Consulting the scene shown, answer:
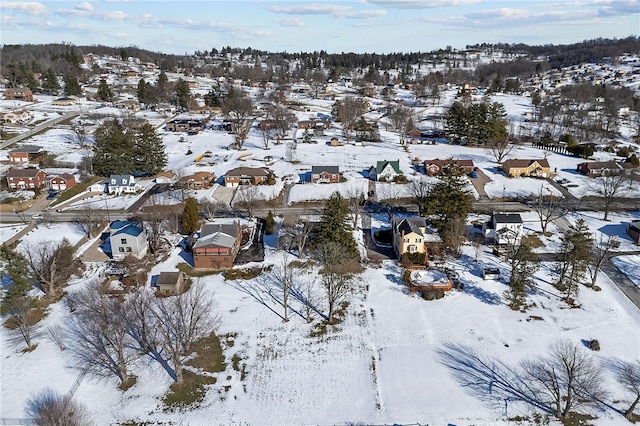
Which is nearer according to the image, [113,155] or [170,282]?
[170,282]

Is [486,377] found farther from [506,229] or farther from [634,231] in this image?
[634,231]

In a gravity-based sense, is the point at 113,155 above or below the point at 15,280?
above

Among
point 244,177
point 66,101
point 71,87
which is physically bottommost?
point 244,177

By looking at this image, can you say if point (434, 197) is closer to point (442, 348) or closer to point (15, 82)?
point (442, 348)

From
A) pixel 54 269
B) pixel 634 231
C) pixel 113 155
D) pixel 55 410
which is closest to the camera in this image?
Answer: pixel 55 410

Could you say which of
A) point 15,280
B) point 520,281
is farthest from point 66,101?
point 520,281

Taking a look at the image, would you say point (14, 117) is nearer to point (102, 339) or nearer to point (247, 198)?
point (247, 198)

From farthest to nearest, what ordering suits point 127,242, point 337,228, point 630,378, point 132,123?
point 132,123, point 127,242, point 337,228, point 630,378

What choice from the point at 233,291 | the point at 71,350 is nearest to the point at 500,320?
the point at 233,291
